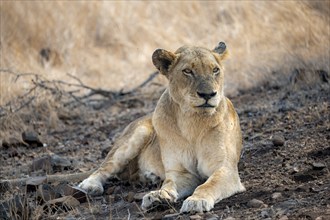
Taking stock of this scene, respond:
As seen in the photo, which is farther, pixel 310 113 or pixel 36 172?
pixel 310 113

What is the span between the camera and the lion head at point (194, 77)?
554 centimetres

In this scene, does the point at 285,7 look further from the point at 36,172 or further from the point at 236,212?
the point at 236,212

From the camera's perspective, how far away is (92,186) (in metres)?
6.37

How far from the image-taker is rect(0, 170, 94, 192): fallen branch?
21.3ft

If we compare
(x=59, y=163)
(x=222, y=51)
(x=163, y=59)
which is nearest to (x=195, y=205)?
(x=163, y=59)

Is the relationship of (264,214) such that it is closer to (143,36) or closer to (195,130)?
(195,130)

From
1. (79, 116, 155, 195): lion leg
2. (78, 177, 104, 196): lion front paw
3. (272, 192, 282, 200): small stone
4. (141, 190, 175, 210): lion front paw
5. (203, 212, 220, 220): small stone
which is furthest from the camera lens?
(79, 116, 155, 195): lion leg

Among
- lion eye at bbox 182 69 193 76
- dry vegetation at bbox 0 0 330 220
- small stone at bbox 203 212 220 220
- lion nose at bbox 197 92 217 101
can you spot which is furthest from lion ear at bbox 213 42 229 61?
dry vegetation at bbox 0 0 330 220

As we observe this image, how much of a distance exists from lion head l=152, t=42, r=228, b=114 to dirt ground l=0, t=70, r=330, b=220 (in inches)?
27.4

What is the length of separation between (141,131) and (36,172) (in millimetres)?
1291

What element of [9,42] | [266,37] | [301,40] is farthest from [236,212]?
[9,42]

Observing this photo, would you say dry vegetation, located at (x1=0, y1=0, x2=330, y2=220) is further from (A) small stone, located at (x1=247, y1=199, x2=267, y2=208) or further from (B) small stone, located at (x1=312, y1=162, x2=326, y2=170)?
(A) small stone, located at (x1=247, y1=199, x2=267, y2=208)

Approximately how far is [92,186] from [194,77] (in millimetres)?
1326

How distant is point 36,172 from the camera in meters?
7.47
